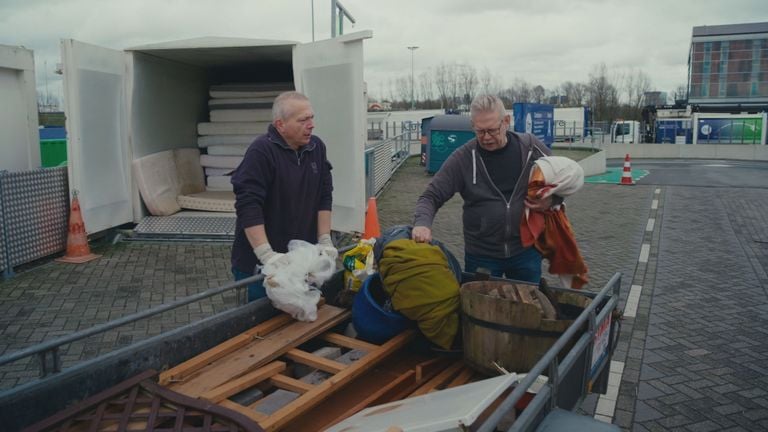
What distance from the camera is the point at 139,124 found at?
29.0 feet

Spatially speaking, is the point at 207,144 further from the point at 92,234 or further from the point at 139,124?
the point at 92,234

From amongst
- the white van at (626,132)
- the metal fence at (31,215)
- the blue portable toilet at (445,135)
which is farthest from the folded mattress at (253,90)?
the white van at (626,132)

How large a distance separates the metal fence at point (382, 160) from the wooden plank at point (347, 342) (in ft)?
24.2

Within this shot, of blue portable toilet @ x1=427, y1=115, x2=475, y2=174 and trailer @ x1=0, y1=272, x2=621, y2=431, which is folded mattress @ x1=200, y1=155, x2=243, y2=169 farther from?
blue portable toilet @ x1=427, y1=115, x2=475, y2=174

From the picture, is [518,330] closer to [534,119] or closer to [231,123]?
[231,123]

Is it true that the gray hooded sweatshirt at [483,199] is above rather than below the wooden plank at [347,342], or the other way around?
above

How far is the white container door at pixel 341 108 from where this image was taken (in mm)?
7488

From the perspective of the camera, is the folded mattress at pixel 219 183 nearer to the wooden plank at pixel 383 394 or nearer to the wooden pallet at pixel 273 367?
the wooden pallet at pixel 273 367

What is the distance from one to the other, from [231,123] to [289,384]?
7848 mm

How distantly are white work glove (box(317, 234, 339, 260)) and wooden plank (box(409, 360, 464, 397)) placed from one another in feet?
3.04

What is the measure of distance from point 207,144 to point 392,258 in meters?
7.83

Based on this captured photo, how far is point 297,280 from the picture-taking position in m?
3.27

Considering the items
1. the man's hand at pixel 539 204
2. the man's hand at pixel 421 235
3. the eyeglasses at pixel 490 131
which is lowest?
the man's hand at pixel 421 235

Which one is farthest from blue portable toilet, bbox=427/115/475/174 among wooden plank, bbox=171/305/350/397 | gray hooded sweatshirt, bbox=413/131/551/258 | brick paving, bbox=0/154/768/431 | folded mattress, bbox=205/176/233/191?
wooden plank, bbox=171/305/350/397
